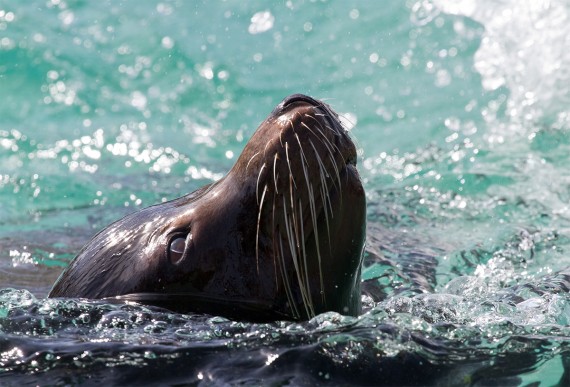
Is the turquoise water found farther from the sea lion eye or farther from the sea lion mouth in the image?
the sea lion eye

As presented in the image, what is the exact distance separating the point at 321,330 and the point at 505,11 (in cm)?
700

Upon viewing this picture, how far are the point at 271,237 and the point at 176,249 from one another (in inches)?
13.9

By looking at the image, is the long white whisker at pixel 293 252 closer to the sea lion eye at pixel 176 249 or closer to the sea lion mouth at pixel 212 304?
the sea lion mouth at pixel 212 304

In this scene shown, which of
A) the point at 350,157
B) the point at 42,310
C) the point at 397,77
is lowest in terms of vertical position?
the point at 42,310

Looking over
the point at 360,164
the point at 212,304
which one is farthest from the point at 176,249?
the point at 360,164

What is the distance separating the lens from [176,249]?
3453 millimetres

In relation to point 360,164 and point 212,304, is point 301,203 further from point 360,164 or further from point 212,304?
point 360,164

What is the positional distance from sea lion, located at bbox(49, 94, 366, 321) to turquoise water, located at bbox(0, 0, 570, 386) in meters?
0.14

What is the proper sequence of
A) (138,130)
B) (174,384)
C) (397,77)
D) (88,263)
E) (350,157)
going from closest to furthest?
(174,384) → (350,157) → (88,263) → (138,130) → (397,77)

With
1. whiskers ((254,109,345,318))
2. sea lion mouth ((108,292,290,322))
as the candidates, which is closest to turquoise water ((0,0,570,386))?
sea lion mouth ((108,292,290,322))

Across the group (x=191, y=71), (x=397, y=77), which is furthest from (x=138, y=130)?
(x=397, y=77)

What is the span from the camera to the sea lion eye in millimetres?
3443

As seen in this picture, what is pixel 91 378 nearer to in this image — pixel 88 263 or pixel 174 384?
pixel 174 384

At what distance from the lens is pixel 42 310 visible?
347 cm
